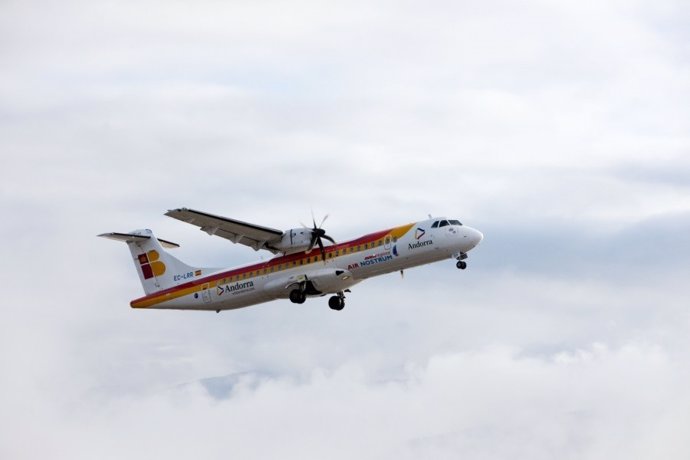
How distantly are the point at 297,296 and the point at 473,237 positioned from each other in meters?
8.91

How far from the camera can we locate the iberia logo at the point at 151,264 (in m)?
55.2

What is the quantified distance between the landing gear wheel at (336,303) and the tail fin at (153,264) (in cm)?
663

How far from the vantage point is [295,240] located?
49406 millimetres

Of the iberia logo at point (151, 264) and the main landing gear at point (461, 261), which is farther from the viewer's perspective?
the iberia logo at point (151, 264)

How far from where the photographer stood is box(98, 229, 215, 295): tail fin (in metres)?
53.8

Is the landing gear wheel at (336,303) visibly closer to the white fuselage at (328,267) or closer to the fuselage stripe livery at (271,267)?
the white fuselage at (328,267)

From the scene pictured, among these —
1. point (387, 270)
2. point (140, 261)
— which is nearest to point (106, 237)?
point (140, 261)

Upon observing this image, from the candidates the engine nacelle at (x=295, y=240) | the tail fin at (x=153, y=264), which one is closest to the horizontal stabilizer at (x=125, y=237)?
the tail fin at (x=153, y=264)

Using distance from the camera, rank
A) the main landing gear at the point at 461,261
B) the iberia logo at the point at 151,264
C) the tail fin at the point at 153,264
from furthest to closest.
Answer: the iberia logo at the point at 151,264
the tail fin at the point at 153,264
the main landing gear at the point at 461,261

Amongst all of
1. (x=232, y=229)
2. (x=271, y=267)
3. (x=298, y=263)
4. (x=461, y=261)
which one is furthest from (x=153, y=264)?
(x=461, y=261)

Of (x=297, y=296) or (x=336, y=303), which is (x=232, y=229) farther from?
(x=336, y=303)

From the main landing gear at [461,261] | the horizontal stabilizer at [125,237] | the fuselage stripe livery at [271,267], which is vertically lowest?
the main landing gear at [461,261]

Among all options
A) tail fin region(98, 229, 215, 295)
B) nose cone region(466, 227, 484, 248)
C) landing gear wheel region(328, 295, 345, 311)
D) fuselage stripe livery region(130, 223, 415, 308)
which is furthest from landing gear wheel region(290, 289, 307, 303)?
nose cone region(466, 227, 484, 248)

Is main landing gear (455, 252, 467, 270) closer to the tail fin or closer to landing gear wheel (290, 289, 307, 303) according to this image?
landing gear wheel (290, 289, 307, 303)
